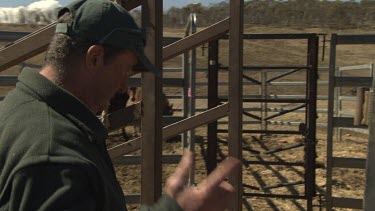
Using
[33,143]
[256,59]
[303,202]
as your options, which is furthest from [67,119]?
[256,59]

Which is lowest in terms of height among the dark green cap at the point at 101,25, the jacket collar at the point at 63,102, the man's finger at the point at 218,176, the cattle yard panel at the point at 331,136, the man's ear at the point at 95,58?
the cattle yard panel at the point at 331,136

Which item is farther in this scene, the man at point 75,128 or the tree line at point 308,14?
the tree line at point 308,14

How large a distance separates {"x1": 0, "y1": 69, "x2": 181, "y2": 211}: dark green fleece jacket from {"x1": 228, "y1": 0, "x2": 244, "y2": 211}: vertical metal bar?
64.0 inches

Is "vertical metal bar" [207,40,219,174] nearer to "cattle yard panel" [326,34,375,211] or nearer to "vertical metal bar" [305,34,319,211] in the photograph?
"vertical metal bar" [305,34,319,211]

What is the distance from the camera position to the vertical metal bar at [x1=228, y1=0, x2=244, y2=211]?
275cm

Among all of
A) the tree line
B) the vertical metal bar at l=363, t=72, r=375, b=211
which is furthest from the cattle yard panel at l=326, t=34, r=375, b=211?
the tree line

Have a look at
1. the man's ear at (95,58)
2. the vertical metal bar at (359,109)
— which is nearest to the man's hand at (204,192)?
the man's ear at (95,58)

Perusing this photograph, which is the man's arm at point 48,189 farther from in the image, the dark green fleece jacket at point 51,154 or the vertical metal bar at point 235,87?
the vertical metal bar at point 235,87

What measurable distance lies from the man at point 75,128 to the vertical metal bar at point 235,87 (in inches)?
57.6

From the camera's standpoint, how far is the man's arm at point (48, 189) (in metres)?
1.01

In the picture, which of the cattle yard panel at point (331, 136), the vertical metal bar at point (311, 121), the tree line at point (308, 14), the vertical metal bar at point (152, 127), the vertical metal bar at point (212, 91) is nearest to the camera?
the vertical metal bar at point (152, 127)

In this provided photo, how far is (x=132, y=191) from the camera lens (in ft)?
18.5

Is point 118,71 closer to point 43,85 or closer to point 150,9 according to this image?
point 43,85

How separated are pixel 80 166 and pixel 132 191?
15.4ft
